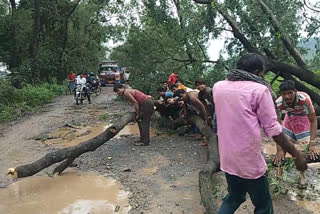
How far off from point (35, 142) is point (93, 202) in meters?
4.27

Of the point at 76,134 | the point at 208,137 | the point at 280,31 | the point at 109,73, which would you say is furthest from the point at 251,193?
the point at 109,73

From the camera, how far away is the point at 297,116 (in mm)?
4641

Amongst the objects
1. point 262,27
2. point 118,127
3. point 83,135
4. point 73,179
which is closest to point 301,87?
point 262,27

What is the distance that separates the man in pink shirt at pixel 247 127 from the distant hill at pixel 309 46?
7.11m

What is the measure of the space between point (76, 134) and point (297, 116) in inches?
249

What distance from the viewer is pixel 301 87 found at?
9.50 meters

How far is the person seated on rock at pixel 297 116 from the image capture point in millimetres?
4133

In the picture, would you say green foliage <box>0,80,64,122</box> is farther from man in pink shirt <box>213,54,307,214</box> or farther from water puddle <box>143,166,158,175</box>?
man in pink shirt <box>213,54,307,214</box>

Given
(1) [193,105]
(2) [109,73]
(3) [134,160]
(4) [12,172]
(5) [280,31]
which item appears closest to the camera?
(4) [12,172]

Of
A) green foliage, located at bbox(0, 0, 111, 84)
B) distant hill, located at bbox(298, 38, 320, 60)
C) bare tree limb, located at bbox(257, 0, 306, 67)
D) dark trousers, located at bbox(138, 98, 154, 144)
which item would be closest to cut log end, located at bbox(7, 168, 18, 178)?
dark trousers, located at bbox(138, 98, 154, 144)

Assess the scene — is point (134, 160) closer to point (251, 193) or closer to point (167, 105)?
point (167, 105)

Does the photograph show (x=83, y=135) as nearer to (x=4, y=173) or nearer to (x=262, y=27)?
(x=4, y=173)

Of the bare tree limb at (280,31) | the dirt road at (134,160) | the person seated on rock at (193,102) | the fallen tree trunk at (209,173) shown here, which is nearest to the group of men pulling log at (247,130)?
the fallen tree trunk at (209,173)

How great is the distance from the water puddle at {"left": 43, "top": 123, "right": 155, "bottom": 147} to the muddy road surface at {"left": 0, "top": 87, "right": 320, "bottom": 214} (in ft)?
0.08
